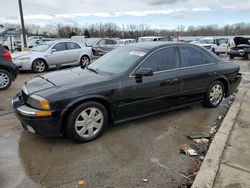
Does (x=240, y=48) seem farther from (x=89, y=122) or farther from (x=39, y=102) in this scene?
(x=39, y=102)

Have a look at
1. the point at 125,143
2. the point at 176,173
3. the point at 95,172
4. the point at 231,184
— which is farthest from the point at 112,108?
the point at 231,184

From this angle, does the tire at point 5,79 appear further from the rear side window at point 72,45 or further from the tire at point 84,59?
the tire at point 84,59

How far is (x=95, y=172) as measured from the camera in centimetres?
332

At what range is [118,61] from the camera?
4945mm

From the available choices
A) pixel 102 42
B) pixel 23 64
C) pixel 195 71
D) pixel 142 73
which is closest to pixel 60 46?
pixel 23 64

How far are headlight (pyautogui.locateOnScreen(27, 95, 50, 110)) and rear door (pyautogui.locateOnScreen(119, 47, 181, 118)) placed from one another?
1.25 meters

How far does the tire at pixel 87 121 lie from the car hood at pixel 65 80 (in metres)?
0.39

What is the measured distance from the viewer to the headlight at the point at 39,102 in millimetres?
3768

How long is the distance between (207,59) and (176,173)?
10.6 feet

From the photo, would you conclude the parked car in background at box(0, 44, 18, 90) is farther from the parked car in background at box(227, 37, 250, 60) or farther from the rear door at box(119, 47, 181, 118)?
the parked car in background at box(227, 37, 250, 60)

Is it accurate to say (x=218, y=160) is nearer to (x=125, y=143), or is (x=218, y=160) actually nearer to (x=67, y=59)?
(x=125, y=143)

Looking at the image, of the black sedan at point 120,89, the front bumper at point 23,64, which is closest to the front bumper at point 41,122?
the black sedan at point 120,89

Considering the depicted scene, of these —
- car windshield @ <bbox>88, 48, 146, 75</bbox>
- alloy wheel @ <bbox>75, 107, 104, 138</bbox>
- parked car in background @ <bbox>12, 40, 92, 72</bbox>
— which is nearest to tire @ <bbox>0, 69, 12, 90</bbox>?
parked car in background @ <bbox>12, 40, 92, 72</bbox>

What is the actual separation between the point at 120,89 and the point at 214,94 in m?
2.66
